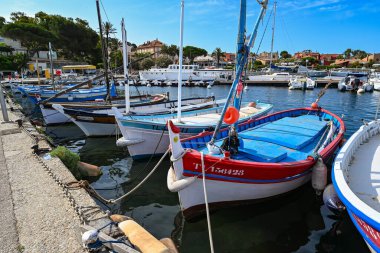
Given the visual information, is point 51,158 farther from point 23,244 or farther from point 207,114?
point 207,114

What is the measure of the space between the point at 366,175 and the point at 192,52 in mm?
118516

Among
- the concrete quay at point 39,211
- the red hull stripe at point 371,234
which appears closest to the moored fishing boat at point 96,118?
the concrete quay at point 39,211

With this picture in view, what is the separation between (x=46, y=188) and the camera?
6758 mm

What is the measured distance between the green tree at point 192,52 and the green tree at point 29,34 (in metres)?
56.4

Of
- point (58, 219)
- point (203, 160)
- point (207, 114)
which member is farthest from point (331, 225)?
point (207, 114)

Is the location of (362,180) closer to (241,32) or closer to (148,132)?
(241,32)

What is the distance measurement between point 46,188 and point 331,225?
323 inches

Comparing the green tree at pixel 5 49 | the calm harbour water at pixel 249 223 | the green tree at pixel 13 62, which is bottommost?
the calm harbour water at pixel 249 223

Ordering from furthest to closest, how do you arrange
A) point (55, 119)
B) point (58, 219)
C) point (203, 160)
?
point (55, 119)
point (203, 160)
point (58, 219)

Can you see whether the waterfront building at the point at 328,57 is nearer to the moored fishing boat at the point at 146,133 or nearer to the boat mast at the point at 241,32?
the moored fishing boat at the point at 146,133

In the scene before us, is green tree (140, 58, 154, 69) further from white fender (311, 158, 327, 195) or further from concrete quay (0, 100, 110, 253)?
white fender (311, 158, 327, 195)

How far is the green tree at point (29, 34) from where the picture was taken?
2825 inches

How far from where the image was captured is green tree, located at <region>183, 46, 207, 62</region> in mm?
116812

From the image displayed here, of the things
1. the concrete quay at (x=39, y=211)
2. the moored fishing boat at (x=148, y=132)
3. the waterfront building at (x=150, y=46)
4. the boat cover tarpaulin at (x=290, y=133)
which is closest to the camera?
the concrete quay at (x=39, y=211)
